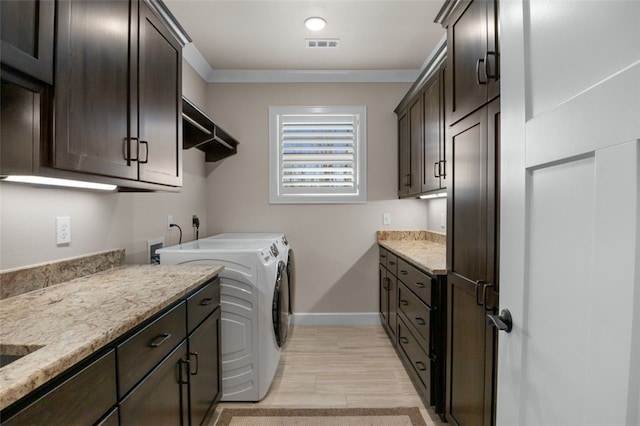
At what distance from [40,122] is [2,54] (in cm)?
21

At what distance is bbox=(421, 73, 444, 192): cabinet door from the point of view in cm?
223

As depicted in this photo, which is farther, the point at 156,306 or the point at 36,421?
the point at 156,306

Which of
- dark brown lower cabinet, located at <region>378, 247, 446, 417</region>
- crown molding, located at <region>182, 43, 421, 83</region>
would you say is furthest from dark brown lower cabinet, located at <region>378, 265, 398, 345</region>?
crown molding, located at <region>182, 43, 421, 83</region>

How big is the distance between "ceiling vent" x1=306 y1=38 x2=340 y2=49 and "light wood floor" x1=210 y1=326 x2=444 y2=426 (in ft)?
8.82

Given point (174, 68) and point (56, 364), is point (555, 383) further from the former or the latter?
point (174, 68)

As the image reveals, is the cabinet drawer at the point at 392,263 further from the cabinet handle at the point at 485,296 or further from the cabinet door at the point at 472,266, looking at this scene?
the cabinet handle at the point at 485,296

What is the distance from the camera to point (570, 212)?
682mm

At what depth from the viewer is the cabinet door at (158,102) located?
4.80 feet

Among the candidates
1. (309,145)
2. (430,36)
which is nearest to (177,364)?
(309,145)

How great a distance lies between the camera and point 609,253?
0.57 meters

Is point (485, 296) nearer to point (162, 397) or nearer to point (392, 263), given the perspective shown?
point (162, 397)

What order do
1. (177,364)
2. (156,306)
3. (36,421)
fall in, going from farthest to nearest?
(177,364), (156,306), (36,421)

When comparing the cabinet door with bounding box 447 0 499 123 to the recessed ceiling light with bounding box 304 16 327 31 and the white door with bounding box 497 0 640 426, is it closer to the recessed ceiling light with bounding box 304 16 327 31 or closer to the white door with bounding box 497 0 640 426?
the white door with bounding box 497 0 640 426

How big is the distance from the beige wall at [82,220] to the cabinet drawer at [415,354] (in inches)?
75.0
